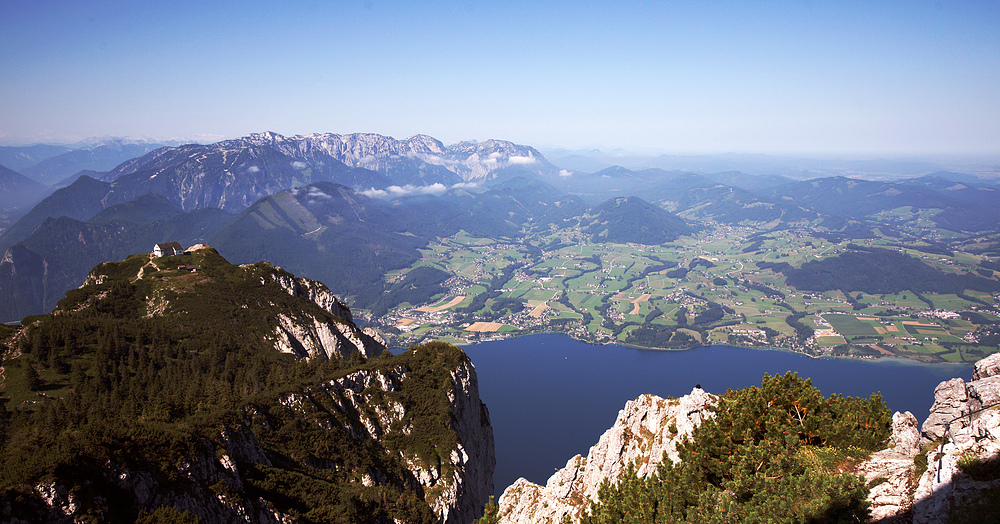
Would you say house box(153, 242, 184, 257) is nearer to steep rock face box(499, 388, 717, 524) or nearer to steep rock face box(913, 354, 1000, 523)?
steep rock face box(499, 388, 717, 524)

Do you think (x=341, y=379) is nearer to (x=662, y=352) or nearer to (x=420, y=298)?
(x=662, y=352)

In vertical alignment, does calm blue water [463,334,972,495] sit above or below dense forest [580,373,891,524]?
below

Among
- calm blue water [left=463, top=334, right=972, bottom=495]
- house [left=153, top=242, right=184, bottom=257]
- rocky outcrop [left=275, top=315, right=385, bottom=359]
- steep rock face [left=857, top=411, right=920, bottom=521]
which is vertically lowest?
calm blue water [left=463, top=334, right=972, bottom=495]

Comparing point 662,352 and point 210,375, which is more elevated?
point 210,375

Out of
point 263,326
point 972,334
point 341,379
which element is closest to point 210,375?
point 263,326

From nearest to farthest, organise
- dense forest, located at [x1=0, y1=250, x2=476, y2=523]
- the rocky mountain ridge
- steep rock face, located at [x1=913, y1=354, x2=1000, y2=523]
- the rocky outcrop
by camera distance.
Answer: steep rock face, located at [x1=913, y1=354, x2=1000, y2=523], the rocky mountain ridge, dense forest, located at [x1=0, y1=250, x2=476, y2=523], the rocky outcrop

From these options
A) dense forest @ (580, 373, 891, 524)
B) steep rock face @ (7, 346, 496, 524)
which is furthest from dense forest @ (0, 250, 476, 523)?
dense forest @ (580, 373, 891, 524)

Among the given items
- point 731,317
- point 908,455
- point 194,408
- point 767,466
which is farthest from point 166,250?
point 731,317
